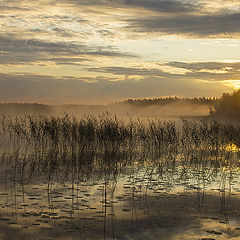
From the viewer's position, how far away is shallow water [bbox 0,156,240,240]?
327 inches

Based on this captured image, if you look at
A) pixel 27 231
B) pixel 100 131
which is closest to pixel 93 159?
pixel 100 131

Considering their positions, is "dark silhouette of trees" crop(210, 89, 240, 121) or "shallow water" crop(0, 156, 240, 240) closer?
"shallow water" crop(0, 156, 240, 240)

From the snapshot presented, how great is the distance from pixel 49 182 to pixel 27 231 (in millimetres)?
5307

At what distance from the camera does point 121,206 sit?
10.4 metres

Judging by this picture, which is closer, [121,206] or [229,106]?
[121,206]

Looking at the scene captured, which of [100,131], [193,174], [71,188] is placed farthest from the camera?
[100,131]

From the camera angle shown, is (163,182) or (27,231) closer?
(27,231)

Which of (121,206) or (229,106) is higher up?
(121,206)

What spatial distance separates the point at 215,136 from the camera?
24047mm

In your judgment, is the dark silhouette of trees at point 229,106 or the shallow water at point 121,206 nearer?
the shallow water at point 121,206

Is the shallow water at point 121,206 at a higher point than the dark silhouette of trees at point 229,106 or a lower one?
higher

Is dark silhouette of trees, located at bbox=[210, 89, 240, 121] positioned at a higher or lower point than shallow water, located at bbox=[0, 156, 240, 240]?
lower

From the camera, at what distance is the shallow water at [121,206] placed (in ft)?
27.2

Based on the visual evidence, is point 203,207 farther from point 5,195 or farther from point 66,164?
point 66,164
